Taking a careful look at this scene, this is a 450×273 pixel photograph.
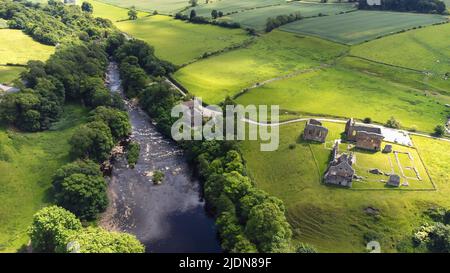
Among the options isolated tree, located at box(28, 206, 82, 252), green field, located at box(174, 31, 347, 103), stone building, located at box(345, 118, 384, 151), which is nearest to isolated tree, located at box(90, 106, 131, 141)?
green field, located at box(174, 31, 347, 103)

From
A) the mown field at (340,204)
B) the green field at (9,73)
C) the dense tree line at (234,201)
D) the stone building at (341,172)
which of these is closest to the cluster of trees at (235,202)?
the dense tree line at (234,201)

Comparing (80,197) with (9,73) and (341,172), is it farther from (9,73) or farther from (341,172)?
(9,73)

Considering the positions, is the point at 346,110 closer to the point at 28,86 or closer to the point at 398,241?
the point at 398,241

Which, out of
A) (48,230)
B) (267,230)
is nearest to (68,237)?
(48,230)

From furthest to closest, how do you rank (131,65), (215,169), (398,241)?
(131,65), (215,169), (398,241)

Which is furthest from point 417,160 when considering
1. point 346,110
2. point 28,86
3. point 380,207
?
point 28,86

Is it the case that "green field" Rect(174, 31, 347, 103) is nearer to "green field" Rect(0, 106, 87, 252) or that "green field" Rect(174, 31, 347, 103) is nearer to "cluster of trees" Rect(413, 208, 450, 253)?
"green field" Rect(0, 106, 87, 252)
